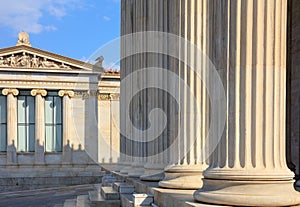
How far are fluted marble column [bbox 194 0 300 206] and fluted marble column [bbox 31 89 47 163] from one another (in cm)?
6360

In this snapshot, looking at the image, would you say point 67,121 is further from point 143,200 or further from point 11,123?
point 143,200

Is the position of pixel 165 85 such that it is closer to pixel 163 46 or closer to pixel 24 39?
pixel 163 46

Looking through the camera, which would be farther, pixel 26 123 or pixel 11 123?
pixel 26 123

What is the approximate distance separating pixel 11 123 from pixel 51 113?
639 cm

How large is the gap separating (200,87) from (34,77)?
59321 mm

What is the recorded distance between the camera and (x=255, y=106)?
10.8 m

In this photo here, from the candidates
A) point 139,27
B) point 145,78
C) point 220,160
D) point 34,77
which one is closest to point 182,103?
point 220,160

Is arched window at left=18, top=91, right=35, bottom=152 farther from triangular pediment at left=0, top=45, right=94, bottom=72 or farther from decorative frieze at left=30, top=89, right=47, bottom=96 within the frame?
triangular pediment at left=0, top=45, right=94, bottom=72

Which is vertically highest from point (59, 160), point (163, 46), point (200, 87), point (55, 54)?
point (55, 54)

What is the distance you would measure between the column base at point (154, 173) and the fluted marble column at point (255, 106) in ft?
34.1

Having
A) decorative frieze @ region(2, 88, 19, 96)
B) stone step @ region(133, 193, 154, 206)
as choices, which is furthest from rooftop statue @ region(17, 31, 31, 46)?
stone step @ region(133, 193, 154, 206)

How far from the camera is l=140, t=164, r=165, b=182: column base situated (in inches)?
845

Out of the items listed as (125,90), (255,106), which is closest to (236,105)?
(255,106)

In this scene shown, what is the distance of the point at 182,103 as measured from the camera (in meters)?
15.6
